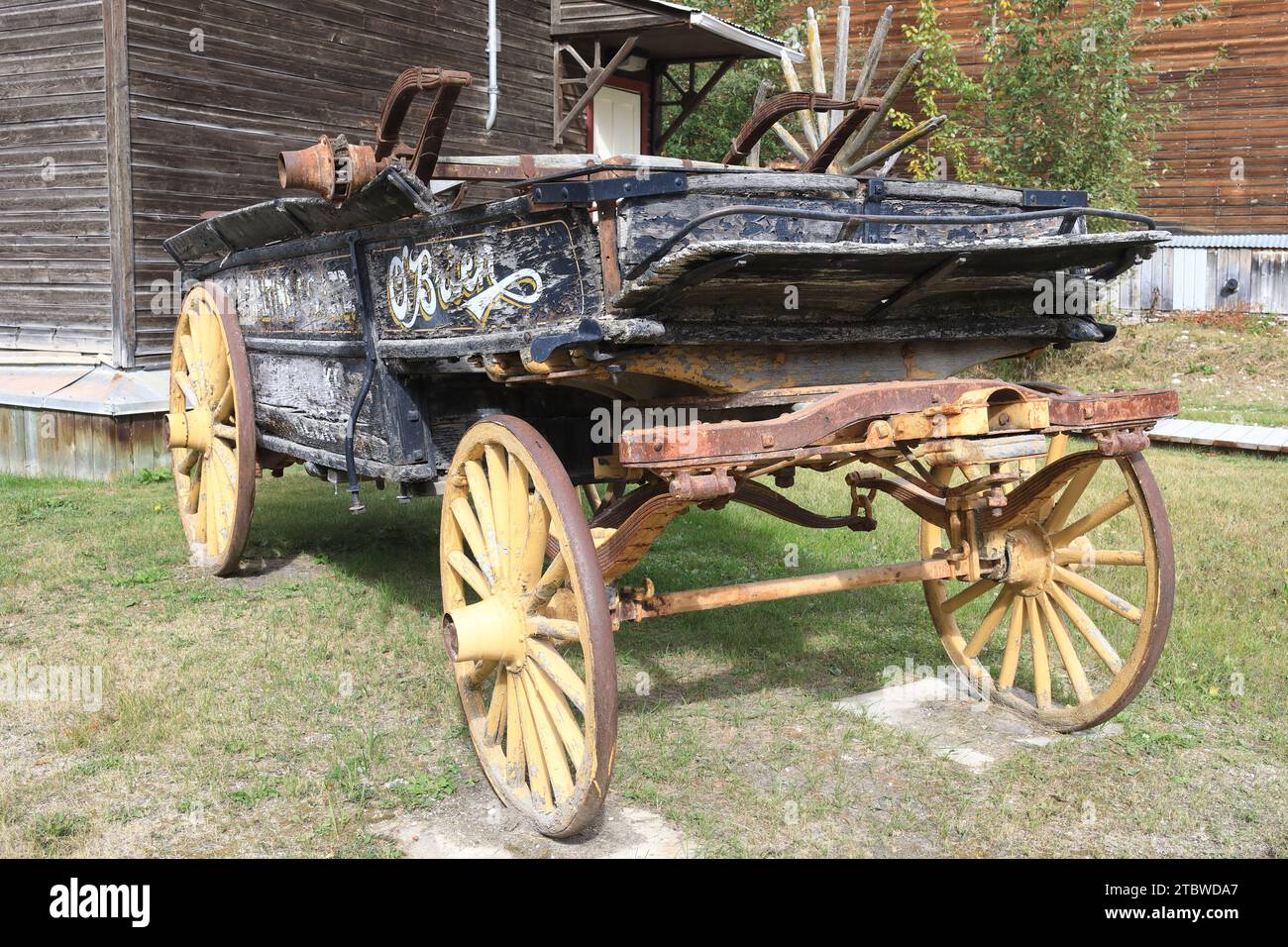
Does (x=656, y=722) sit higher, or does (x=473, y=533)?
(x=473, y=533)

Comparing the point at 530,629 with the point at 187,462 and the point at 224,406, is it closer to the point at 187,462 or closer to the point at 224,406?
the point at 224,406

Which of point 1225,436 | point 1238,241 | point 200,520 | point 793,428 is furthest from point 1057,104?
point 793,428

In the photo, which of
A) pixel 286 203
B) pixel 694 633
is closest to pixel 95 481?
pixel 286 203

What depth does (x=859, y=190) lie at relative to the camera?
329 centimetres

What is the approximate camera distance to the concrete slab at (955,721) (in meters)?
3.76

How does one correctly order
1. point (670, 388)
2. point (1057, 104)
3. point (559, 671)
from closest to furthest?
point (559, 671), point (670, 388), point (1057, 104)

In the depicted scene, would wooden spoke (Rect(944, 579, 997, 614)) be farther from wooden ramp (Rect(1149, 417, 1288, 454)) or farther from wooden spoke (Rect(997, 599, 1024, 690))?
wooden ramp (Rect(1149, 417, 1288, 454))

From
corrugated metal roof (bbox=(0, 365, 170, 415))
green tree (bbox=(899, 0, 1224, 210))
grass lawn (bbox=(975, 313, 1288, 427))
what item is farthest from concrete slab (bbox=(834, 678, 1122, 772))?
green tree (bbox=(899, 0, 1224, 210))

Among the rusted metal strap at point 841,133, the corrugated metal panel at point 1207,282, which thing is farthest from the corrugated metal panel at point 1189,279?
the rusted metal strap at point 841,133

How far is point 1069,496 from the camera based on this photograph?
3.83 metres

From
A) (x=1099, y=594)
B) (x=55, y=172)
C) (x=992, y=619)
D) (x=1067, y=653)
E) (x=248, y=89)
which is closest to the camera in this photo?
(x=1099, y=594)

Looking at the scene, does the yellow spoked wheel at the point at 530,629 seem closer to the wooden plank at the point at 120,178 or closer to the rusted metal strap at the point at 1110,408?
the rusted metal strap at the point at 1110,408

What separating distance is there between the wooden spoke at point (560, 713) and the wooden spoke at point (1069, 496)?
1858mm

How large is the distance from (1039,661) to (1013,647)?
0.15 m
